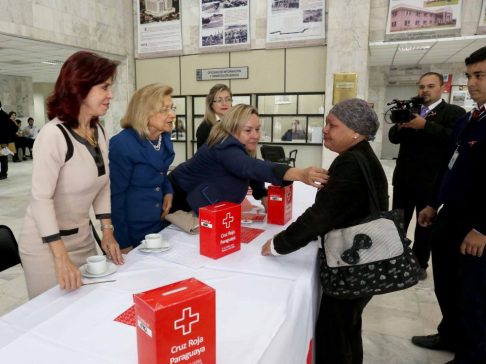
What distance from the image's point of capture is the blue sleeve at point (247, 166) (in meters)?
1.88

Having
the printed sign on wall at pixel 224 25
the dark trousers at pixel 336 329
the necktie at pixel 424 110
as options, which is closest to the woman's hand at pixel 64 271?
the dark trousers at pixel 336 329

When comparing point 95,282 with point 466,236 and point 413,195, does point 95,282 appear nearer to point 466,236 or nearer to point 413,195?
point 466,236

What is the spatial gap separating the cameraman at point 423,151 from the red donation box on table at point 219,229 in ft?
6.42

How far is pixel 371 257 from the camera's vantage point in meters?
1.35

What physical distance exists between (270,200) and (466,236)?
3.40 ft

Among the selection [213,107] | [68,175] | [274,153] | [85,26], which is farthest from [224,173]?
[85,26]

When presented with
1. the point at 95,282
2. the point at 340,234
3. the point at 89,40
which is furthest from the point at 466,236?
the point at 89,40

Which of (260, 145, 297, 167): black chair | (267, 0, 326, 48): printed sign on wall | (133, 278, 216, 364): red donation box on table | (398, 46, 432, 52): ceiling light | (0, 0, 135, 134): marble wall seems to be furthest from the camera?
(398, 46, 432, 52): ceiling light

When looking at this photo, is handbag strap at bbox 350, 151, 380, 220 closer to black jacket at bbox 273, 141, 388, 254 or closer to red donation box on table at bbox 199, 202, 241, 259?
black jacket at bbox 273, 141, 388, 254

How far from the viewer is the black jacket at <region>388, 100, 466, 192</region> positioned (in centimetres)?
295

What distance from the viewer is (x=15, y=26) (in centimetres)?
664

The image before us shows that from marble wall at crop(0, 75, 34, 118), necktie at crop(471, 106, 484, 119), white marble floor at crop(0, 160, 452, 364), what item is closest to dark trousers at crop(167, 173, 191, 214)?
white marble floor at crop(0, 160, 452, 364)

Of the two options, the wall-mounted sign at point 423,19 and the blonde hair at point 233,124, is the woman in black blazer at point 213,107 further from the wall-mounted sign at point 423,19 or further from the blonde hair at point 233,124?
the wall-mounted sign at point 423,19

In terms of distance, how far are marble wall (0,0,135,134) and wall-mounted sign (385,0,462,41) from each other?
625cm
